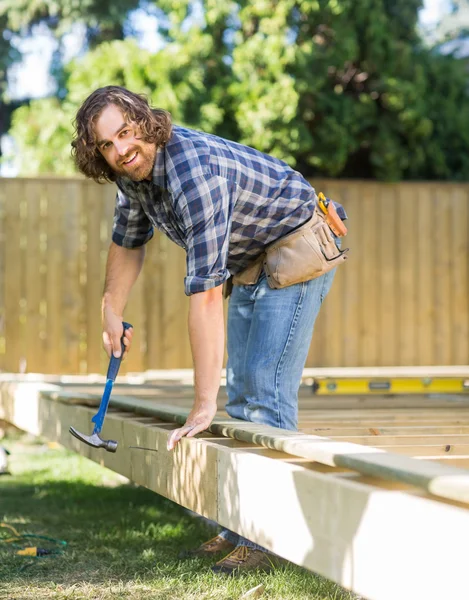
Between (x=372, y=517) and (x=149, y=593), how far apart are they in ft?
4.22

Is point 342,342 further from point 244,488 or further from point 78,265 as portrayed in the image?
point 244,488

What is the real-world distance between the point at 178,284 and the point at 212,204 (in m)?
5.72

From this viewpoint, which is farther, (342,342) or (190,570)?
(342,342)

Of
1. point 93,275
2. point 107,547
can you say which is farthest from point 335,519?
point 93,275

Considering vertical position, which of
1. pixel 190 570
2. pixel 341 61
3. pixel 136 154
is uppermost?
pixel 341 61

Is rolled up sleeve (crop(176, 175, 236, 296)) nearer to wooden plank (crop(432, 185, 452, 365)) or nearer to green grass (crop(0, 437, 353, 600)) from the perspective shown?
green grass (crop(0, 437, 353, 600))

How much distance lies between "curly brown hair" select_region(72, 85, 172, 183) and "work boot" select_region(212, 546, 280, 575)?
4.39 ft

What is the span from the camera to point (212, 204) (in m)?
2.53

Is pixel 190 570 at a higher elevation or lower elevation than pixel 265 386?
lower

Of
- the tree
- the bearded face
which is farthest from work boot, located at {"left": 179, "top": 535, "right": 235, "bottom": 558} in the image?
the tree

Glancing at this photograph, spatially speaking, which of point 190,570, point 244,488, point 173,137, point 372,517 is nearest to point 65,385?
point 190,570

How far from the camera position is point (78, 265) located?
805 centimetres

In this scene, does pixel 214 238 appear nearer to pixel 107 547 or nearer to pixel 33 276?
pixel 107 547

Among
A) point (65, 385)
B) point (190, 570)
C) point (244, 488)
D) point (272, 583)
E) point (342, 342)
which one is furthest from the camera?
point (342, 342)
